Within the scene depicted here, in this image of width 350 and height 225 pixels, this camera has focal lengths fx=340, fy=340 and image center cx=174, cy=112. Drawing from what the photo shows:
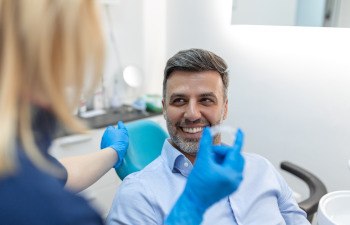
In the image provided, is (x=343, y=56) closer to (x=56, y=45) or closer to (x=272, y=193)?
(x=272, y=193)

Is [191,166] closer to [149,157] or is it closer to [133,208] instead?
[133,208]

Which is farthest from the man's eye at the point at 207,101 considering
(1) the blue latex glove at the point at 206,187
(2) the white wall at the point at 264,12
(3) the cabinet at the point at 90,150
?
(2) the white wall at the point at 264,12

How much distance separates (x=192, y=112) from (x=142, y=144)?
0.45 meters

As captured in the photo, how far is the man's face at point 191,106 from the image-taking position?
1.35 m

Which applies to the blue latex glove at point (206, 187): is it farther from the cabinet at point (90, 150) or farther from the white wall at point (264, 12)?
the white wall at point (264, 12)

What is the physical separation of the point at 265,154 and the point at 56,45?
80.7 inches

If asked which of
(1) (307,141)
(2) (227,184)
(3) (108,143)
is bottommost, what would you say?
(1) (307,141)

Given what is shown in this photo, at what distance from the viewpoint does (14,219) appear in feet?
1.63

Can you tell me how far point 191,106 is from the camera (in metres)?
1.36

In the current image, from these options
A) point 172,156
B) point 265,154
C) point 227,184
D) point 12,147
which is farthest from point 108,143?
point 265,154

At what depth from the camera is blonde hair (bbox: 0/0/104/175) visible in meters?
0.48

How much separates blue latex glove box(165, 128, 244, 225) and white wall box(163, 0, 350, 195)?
1350 mm

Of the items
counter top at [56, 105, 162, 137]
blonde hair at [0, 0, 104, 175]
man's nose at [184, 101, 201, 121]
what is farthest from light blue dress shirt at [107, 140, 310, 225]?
counter top at [56, 105, 162, 137]

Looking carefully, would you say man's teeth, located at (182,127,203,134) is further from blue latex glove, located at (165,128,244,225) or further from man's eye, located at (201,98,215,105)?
blue latex glove, located at (165,128,244,225)
